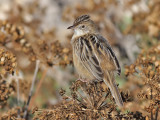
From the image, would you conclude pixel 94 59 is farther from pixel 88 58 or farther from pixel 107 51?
pixel 107 51

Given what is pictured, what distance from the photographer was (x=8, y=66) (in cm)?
478

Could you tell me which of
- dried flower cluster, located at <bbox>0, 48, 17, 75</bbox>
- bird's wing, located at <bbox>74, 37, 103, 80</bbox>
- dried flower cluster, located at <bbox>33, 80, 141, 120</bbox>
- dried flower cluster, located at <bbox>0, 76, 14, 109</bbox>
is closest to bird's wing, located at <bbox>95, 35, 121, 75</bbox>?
bird's wing, located at <bbox>74, 37, 103, 80</bbox>

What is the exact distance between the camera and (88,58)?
551 centimetres

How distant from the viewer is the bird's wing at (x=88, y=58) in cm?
535

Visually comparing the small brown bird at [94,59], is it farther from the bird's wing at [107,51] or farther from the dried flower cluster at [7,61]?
the dried flower cluster at [7,61]

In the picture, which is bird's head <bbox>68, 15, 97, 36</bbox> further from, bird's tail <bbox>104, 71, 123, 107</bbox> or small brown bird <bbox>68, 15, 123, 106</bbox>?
bird's tail <bbox>104, 71, 123, 107</bbox>

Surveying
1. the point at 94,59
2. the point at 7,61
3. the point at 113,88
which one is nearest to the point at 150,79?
the point at 113,88

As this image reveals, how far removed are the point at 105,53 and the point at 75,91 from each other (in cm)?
126

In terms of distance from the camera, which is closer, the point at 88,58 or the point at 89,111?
the point at 89,111

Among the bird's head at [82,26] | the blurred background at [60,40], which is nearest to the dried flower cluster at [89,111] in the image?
the blurred background at [60,40]

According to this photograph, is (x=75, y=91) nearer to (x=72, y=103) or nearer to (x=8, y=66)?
(x=72, y=103)

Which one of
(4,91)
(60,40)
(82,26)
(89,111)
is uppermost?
(82,26)

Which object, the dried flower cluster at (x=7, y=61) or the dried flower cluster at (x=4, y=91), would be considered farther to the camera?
the dried flower cluster at (x=4, y=91)

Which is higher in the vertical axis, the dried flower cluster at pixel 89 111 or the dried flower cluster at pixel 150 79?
the dried flower cluster at pixel 150 79
